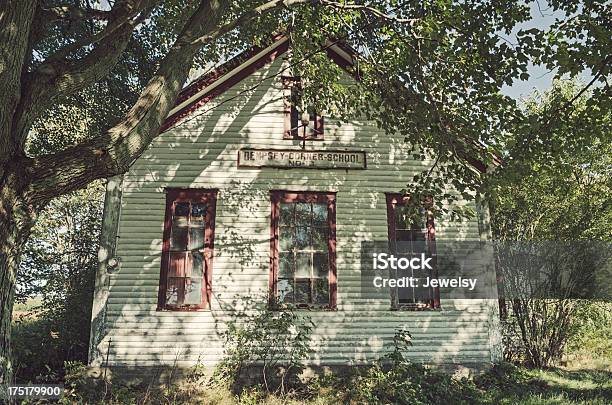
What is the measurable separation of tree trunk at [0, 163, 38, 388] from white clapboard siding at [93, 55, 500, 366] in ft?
15.8

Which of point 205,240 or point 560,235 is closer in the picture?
point 205,240

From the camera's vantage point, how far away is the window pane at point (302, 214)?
34.6ft

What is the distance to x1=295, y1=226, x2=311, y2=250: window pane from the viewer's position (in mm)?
10422

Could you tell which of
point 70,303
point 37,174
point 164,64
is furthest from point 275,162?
point 70,303

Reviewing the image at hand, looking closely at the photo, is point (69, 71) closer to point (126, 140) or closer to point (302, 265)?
point (126, 140)

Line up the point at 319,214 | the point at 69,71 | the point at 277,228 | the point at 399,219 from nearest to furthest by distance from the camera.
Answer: the point at 69,71 → the point at 277,228 → the point at 319,214 → the point at 399,219

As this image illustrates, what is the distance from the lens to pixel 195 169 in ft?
34.4

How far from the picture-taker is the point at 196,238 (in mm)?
10266

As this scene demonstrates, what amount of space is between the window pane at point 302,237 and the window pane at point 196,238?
2228 mm

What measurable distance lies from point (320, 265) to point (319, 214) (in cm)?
123

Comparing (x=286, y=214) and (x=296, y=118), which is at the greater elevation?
(x=296, y=118)

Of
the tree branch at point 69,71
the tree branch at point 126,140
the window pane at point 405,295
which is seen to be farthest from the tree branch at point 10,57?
the window pane at point 405,295

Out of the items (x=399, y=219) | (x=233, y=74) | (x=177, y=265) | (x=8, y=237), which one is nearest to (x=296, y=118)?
(x=233, y=74)

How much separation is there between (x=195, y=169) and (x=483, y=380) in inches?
323
